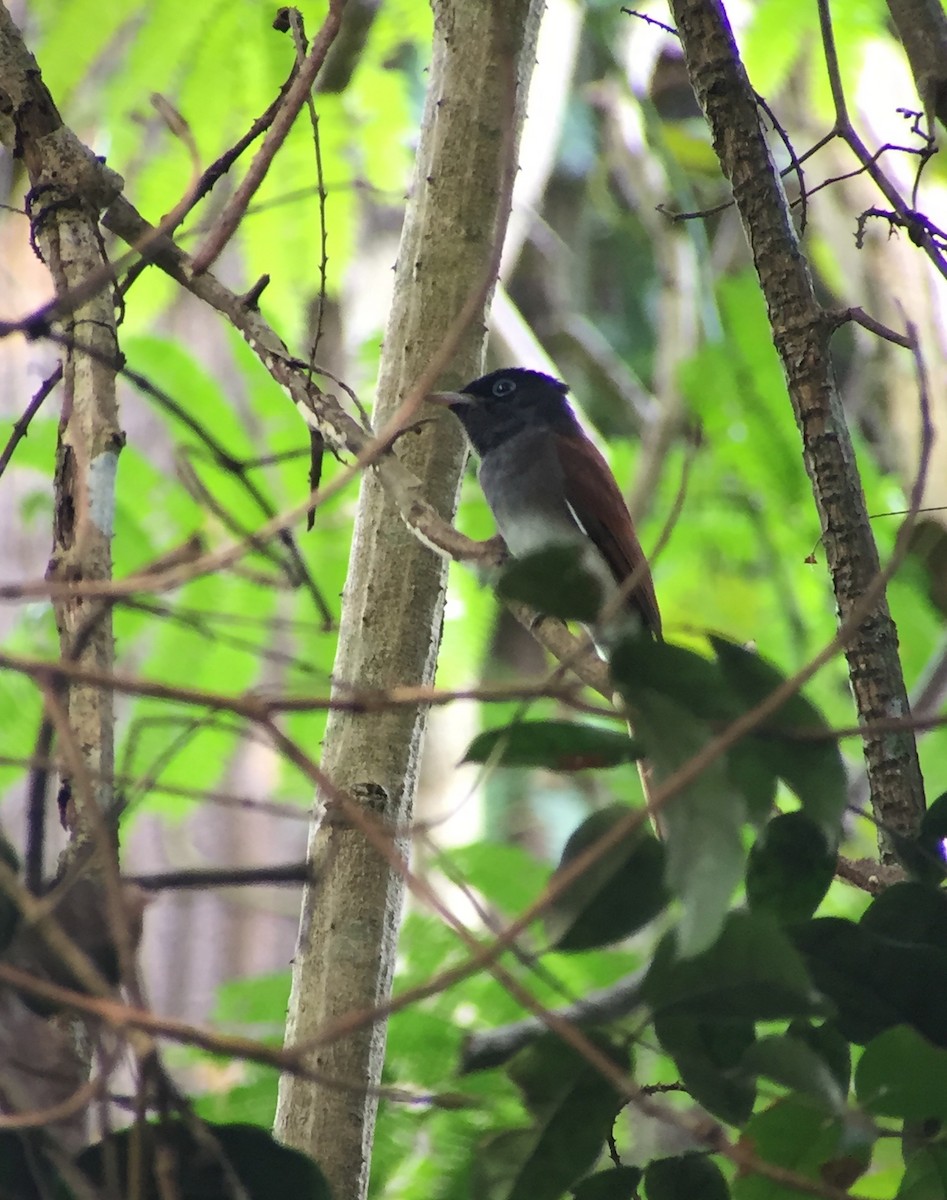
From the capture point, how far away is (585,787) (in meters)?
5.81

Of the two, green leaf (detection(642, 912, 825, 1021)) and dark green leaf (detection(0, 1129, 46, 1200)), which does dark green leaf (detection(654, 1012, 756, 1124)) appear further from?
dark green leaf (detection(0, 1129, 46, 1200))

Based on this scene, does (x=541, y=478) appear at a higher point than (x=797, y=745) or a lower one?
higher

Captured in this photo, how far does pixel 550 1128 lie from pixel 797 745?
299mm

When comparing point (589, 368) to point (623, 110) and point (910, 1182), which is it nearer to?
point (623, 110)

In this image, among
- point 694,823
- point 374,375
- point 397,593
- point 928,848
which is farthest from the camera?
point 374,375

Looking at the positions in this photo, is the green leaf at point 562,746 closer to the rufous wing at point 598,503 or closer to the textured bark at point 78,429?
the textured bark at point 78,429

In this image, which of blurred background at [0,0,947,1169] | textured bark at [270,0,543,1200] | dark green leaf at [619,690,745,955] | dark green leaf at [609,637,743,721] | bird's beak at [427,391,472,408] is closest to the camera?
dark green leaf at [619,690,745,955]

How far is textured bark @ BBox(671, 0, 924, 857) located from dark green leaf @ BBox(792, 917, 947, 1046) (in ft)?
1.34

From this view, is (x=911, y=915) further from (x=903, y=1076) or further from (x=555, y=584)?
(x=555, y=584)

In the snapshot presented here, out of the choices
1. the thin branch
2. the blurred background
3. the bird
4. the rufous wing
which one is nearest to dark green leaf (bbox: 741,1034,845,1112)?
the blurred background

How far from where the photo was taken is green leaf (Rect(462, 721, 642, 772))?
2.88 feet

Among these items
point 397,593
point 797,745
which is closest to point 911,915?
point 797,745

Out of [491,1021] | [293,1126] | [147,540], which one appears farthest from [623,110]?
[293,1126]

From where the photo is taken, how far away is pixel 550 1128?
2.85 ft
